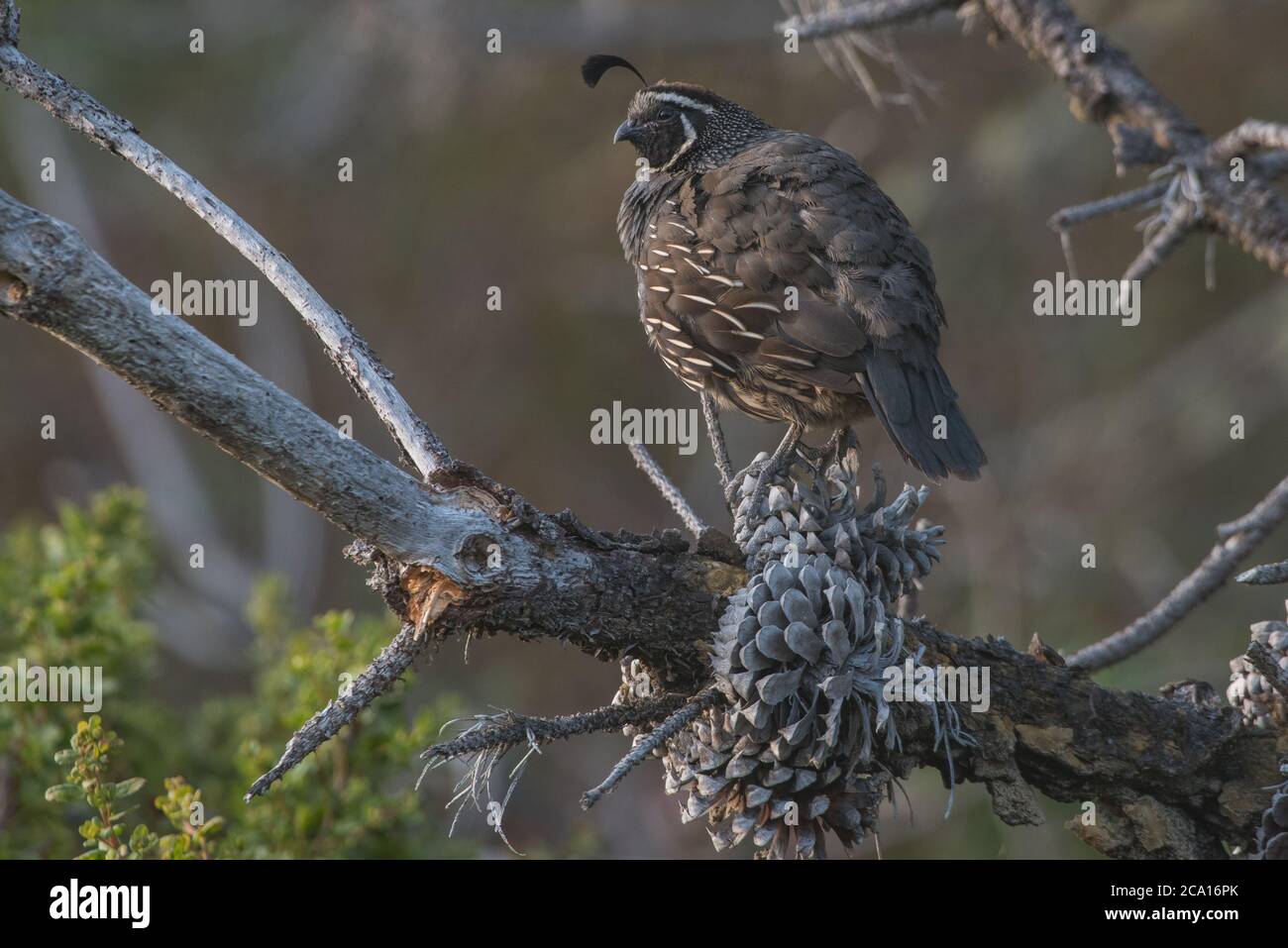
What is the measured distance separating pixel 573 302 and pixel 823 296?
18.2 feet

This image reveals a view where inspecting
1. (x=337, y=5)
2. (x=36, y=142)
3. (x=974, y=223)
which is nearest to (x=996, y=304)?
(x=974, y=223)

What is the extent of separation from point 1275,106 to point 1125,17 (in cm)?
120

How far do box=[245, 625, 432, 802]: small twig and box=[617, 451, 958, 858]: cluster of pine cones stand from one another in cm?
60

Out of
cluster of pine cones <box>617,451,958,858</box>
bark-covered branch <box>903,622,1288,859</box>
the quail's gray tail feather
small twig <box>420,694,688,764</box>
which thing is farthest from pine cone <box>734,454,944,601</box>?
the quail's gray tail feather

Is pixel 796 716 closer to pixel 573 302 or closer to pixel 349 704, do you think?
pixel 349 704

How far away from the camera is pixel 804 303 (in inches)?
147

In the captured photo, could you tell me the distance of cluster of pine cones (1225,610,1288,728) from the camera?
2.87 m

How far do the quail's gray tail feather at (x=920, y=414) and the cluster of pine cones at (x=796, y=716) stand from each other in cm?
95

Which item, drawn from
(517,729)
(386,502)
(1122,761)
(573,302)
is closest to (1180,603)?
(1122,761)

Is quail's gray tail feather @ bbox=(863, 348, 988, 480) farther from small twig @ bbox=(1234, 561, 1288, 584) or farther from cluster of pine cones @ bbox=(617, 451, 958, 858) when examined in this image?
small twig @ bbox=(1234, 561, 1288, 584)

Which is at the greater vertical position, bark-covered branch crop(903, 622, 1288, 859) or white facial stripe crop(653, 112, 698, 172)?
white facial stripe crop(653, 112, 698, 172)

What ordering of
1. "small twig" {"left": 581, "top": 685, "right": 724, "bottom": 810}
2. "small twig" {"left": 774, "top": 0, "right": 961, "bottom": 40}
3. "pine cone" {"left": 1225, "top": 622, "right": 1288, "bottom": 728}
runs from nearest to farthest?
→ "small twig" {"left": 581, "top": 685, "right": 724, "bottom": 810}
"pine cone" {"left": 1225, "top": 622, "right": 1288, "bottom": 728}
"small twig" {"left": 774, "top": 0, "right": 961, "bottom": 40}

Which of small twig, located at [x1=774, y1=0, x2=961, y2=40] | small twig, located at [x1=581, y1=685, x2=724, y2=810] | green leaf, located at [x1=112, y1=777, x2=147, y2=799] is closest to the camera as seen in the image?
small twig, located at [x1=581, y1=685, x2=724, y2=810]

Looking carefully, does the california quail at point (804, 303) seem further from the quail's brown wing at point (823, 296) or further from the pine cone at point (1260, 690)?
the pine cone at point (1260, 690)
